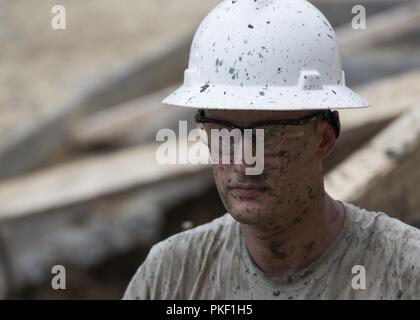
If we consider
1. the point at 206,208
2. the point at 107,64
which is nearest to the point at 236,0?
the point at 206,208

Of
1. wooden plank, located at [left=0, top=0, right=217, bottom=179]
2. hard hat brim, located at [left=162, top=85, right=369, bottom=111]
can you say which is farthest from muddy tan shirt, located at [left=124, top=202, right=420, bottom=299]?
wooden plank, located at [left=0, top=0, right=217, bottom=179]

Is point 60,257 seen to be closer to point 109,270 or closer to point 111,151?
point 109,270

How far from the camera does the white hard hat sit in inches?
99.6

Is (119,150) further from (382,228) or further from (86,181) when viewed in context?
(382,228)

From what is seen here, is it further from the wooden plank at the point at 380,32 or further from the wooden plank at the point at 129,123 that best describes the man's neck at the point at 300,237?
the wooden plank at the point at 380,32

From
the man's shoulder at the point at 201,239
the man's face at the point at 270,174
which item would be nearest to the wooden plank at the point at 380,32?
the man's shoulder at the point at 201,239

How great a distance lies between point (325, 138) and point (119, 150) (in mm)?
6418

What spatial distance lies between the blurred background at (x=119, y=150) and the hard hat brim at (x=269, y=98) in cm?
173

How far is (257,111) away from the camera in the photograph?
252 cm

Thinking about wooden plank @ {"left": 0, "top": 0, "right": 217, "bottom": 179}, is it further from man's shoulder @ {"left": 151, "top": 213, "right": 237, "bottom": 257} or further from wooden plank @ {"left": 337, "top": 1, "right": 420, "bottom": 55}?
man's shoulder @ {"left": 151, "top": 213, "right": 237, "bottom": 257}

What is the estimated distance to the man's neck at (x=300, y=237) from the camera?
2654 mm

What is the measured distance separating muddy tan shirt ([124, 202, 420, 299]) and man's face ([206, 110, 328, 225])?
223mm

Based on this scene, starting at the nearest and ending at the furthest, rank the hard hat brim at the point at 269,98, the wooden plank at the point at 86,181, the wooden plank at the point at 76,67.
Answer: the hard hat brim at the point at 269,98
the wooden plank at the point at 86,181
the wooden plank at the point at 76,67

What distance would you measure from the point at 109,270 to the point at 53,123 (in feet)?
9.01
